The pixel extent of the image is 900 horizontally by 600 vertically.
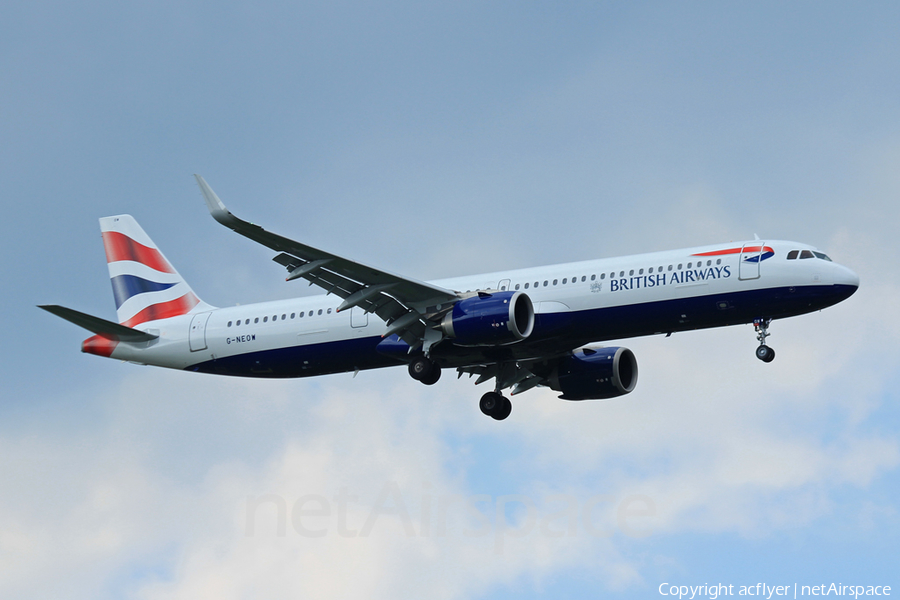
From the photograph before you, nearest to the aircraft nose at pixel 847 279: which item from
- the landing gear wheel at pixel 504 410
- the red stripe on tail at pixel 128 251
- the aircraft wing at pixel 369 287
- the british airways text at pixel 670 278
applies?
the british airways text at pixel 670 278

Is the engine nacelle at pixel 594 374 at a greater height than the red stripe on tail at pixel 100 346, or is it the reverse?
the engine nacelle at pixel 594 374

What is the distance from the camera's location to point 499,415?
139ft

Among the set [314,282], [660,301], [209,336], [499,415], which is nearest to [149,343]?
[209,336]

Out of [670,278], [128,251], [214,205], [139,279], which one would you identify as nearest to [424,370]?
[670,278]

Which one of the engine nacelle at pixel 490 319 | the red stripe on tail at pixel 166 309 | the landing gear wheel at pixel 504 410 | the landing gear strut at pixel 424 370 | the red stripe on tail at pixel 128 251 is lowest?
the landing gear strut at pixel 424 370

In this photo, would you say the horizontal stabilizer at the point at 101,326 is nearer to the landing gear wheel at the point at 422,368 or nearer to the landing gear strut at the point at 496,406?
the landing gear wheel at the point at 422,368

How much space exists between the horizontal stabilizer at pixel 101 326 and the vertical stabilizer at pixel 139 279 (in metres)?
1.91

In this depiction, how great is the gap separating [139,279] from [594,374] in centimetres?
1902

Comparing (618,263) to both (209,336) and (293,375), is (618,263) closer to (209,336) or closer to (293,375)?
(293,375)

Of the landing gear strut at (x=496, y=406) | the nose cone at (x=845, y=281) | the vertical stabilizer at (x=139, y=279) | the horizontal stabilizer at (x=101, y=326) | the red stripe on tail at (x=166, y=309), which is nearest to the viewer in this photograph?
the nose cone at (x=845, y=281)

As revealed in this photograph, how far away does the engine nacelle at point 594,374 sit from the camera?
4078 centimetres

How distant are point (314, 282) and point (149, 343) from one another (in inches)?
406

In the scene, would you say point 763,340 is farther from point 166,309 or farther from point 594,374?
point 166,309

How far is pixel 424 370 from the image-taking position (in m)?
36.7
